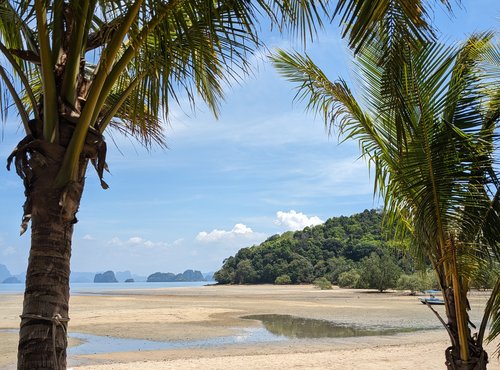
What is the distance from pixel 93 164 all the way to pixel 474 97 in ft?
11.6

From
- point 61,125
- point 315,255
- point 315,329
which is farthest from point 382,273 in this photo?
point 61,125

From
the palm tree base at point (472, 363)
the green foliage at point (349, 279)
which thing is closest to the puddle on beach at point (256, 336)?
the palm tree base at point (472, 363)

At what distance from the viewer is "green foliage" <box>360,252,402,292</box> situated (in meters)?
51.9

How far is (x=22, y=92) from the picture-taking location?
5.44 metres

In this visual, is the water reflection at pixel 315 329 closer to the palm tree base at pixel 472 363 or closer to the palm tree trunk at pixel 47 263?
the palm tree base at pixel 472 363

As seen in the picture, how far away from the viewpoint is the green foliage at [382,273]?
51.9 metres

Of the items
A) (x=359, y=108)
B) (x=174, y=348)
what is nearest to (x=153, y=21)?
(x=359, y=108)

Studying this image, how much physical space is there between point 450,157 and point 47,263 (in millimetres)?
3439

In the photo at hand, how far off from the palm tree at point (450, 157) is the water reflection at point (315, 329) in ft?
42.4

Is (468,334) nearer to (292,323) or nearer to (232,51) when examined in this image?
(232,51)

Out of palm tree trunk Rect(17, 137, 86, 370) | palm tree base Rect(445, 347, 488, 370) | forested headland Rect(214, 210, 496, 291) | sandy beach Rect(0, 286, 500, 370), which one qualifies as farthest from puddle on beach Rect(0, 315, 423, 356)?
forested headland Rect(214, 210, 496, 291)

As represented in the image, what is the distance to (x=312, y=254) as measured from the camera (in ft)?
277

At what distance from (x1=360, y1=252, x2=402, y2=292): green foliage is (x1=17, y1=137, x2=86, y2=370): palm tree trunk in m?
49.8

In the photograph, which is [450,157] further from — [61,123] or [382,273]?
[382,273]
